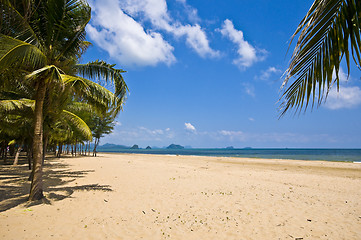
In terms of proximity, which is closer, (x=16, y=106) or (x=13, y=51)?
(x=13, y=51)

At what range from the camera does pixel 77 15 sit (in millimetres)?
6570

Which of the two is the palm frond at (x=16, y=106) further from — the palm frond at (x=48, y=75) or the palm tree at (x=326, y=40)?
the palm tree at (x=326, y=40)

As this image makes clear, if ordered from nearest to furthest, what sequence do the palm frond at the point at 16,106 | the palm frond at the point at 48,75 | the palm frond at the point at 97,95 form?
the palm frond at the point at 48,75 → the palm frond at the point at 97,95 → the palm frond at the point at 16,106

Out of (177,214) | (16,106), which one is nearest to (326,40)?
(177,214)

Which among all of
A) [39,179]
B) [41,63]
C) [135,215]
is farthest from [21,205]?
[41,63]

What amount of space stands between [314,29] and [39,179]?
8.22 meters

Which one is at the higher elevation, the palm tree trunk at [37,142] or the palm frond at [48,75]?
the palm frond at [48,75]

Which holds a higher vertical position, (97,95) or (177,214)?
(97,95)

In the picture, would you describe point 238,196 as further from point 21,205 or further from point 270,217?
point 21,205

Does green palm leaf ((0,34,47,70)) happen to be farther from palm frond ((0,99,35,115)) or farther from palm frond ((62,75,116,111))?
palm frond ((0,99,35,115))

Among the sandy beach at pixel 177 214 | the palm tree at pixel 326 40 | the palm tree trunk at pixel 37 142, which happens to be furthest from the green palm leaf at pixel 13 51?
the palm tree at pixel 326 40

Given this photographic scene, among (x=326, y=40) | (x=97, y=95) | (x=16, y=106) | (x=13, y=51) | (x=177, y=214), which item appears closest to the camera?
(x=326, y=40)

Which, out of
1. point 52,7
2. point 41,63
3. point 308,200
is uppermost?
point 52,7

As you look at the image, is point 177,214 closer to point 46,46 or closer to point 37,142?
point 37,142
